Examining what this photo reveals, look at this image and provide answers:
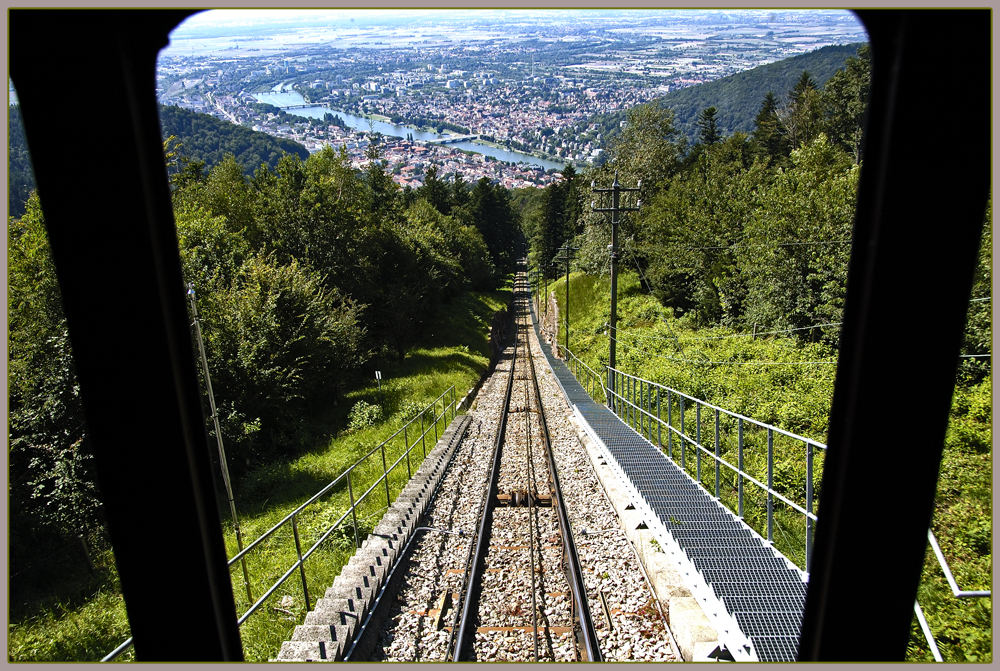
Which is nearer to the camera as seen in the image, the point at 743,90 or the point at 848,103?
the point at 848,103

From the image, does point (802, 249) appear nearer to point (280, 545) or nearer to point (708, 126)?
point (280, 545)

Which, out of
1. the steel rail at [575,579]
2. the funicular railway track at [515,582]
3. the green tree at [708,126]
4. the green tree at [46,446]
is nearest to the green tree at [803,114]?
the green tree at [708,126]

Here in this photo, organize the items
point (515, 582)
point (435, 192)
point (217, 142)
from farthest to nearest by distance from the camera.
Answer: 1. point (435, 192)
2. point (217, 142)
3. point (515, 582)

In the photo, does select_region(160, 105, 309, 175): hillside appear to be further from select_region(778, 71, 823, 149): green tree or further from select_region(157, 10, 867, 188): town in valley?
select_region(778, 71, 823, 149): green tree

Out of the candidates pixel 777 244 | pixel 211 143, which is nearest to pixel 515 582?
pixel 777 244

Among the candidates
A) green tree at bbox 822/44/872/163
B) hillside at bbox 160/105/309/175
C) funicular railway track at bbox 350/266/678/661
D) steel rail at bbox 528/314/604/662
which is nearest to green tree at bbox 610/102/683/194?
green tree at bbox 822/44/872/163

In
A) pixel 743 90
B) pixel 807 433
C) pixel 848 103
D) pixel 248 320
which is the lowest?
pixel 807 433
